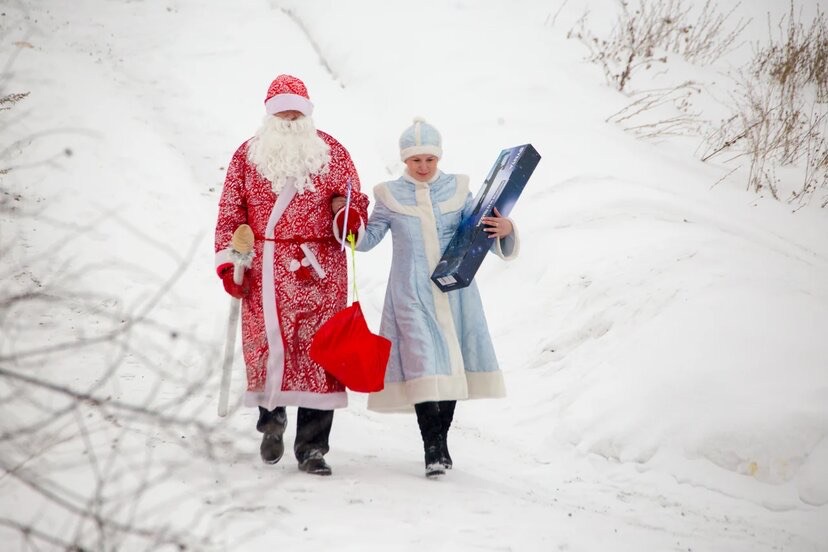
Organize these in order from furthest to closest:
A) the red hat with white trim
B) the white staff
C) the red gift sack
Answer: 1. the red hat with white trim
2. the white staff
3. the red gift sack

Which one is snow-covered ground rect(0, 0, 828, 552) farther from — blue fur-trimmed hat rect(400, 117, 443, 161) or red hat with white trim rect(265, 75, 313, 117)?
blue fur-trimmed hat rect(400, 117, 443, 161)

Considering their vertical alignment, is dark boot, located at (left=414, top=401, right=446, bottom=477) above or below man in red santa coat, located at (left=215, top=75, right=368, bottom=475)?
below

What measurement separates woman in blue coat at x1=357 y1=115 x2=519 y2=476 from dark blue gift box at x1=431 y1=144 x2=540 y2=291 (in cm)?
6

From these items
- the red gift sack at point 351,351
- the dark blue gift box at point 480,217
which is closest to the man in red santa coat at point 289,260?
the red gift sack at point 351,351

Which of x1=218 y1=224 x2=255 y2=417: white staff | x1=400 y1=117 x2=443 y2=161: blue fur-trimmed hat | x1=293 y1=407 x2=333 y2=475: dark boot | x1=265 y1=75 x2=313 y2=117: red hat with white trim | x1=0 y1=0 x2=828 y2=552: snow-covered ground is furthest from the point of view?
x1=400 y1=117 x2=443 y2=161: blue fur-trimmed hat

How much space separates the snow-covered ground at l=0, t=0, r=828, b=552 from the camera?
3.24 metres

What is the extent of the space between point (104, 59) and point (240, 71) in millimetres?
1358

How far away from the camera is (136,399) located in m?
4.67

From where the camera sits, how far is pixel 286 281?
4.12 meters

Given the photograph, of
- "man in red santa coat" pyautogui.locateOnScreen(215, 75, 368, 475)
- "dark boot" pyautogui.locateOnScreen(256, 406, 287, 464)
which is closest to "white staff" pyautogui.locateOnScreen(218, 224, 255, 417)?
"man in red santa coat" pyautogui.locateOnScreen(215, 75, 368, 475)

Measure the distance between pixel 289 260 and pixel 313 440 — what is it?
0.80 metres

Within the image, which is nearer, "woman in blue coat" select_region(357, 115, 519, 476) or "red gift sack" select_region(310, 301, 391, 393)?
"red gift sack" select_region(310, 301, 391, 393)

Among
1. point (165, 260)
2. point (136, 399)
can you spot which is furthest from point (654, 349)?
point (165, 260)

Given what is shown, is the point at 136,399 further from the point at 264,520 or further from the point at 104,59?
the point at 104,59
